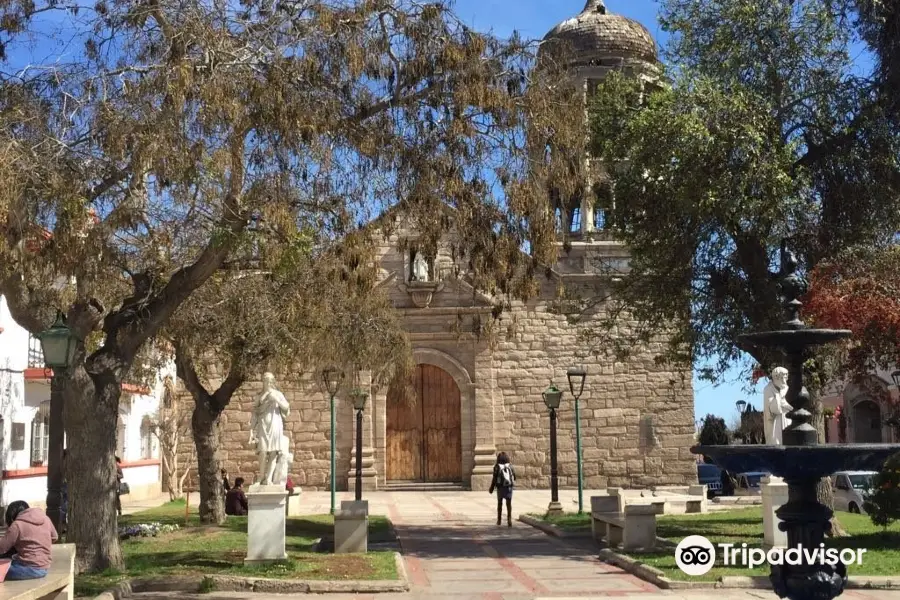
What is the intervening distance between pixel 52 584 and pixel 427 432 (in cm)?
1915

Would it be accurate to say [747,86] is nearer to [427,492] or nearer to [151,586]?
[151,586]

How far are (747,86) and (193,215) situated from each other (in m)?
8.18

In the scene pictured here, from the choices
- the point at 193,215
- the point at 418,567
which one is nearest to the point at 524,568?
the point at 418,567

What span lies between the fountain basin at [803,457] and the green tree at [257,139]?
3.57 metres

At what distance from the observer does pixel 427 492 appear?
25.2 m

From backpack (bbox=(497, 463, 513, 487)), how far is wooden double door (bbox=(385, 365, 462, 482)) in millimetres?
8978

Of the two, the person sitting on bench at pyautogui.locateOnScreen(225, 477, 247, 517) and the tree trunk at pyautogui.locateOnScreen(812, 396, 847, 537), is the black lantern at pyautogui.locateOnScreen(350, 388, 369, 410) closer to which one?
the person sitting on bench at pyautogui.locateOnScreen(225, 477, 247, 517)

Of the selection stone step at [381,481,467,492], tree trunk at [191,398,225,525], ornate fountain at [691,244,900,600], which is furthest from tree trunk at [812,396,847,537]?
stone step at [381,481,467,492]

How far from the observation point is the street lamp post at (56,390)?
9.41 meters

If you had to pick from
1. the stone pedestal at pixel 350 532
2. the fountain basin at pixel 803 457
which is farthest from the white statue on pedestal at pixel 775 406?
the fountain basin at pixel 803 457

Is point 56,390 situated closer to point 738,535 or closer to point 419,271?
point 738,535

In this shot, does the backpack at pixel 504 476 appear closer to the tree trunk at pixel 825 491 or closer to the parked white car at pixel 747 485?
the tree trunk at pixel 825 491

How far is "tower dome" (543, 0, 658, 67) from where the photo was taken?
84.4 ft

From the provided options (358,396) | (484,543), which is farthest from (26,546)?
(358,396)
